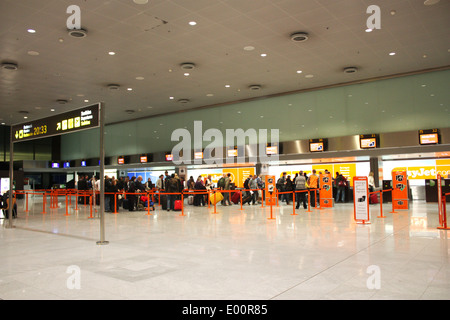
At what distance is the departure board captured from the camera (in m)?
7.59

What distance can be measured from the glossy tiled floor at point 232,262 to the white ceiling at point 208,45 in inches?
223

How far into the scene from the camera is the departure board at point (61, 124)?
24.9ft

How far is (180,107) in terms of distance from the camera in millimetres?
21766

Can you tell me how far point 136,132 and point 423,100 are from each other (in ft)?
58.3

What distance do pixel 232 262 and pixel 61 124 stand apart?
5.69 m

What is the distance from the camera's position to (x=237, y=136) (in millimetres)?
20531

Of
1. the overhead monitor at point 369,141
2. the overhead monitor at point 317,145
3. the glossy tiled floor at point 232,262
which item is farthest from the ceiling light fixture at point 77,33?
the overhead monitor at point 369,141

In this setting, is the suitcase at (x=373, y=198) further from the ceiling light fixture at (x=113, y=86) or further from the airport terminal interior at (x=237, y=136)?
the ceiling light fixture at (x=113, y=86)

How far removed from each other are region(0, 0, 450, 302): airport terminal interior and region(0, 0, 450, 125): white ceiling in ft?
0.24

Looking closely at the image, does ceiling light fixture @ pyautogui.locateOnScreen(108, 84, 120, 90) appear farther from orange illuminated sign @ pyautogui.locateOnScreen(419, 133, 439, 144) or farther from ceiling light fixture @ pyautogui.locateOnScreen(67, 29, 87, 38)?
orange illuminated sign @ pyautogui.locateOnScreen(419, 133, 439, 144)

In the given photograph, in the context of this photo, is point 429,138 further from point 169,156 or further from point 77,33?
point 169,156
